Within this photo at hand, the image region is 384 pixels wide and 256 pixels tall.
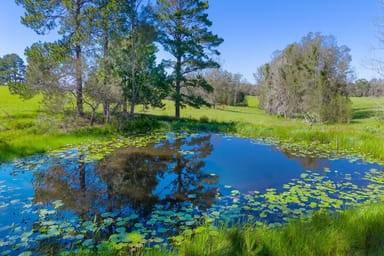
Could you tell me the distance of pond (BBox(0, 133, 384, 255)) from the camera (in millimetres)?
3066

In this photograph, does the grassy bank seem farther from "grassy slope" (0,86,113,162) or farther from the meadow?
"grassy slope" (0,86,113,162)

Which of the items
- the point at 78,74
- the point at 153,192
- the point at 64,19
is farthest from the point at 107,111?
the point at 153,192

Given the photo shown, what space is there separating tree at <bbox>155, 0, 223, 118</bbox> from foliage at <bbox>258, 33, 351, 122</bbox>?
412 inches

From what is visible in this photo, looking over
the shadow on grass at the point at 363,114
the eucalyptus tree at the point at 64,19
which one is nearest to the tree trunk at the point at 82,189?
A: the eucalyptus tree at the point at 64,19

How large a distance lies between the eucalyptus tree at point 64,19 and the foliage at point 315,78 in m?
17.3

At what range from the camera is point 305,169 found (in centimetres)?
621

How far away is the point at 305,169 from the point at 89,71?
9144 millimetres

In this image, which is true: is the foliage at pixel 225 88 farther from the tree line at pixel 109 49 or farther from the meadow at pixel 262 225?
the meadow at pixel 262 225

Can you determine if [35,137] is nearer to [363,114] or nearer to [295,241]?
[295,241]

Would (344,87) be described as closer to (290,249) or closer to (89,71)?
(89,71)

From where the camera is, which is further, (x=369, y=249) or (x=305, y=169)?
(x=305, y=169)

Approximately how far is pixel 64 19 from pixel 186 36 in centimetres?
674

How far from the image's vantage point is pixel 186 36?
14.8 m

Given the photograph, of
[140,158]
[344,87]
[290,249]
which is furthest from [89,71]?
[344,87]
